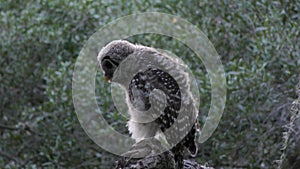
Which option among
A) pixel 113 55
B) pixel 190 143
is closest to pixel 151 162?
pixel 190 143

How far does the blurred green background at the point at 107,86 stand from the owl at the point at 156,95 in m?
0.99

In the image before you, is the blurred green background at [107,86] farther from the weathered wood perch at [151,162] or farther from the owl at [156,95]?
the weathered wood perch at [151,162]

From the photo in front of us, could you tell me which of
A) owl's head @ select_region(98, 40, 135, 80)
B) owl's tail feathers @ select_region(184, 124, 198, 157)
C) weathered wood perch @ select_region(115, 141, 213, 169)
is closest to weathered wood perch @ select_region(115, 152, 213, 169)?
weathered wood perch @ select_region(115, 141, 213, 169)

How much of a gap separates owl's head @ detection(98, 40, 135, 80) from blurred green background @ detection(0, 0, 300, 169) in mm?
1457

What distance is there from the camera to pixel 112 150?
6535mm

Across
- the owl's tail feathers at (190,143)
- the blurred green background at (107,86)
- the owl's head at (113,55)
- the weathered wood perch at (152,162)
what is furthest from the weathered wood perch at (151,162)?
the blurred green background at (107,86)

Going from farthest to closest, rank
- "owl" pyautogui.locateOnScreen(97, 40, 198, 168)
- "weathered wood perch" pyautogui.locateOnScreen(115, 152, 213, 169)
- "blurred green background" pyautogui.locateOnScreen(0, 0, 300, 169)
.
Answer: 1. "blurred green background" pyautogui.locateOnScreen(0, 0, 300, 169)
2. "owl" pyautogui.locateOnScreen(97, 40, 198, 168)
3. "weathered wood perch" pyautogui.locateOnScreen(115, 152, 213, 169)

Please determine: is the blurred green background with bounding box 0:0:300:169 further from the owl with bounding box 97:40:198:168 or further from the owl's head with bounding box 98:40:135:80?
the owl's head with bounding box 98:40:135:80

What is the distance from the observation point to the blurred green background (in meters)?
6.30

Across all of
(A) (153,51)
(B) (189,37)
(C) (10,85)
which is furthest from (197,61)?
(C) (10,85)

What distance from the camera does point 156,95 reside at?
15.0 feet

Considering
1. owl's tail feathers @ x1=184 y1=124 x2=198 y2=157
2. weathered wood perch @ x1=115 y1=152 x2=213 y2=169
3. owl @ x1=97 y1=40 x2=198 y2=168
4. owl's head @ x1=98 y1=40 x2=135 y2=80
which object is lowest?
weathered wood perch @ x1=115 y1=152 x2=213 y2=169

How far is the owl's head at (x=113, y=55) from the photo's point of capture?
5.05 meters

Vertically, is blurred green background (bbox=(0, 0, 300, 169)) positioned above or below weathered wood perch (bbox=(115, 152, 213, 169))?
above
